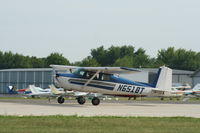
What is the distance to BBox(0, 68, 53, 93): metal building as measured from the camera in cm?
7738

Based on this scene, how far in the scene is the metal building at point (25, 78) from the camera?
254 feet

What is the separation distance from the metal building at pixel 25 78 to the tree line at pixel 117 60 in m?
23.0

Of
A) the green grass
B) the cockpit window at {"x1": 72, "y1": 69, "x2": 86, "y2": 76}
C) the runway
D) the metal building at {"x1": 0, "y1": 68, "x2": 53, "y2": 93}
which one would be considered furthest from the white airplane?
the metal building at {"x1": 0, "y1": 68, "x2": 53, "y2": 93}

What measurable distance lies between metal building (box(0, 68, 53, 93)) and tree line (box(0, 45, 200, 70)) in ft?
75.4

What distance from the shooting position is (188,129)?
43.7 ft

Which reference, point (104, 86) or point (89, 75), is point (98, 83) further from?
point (89, 75)

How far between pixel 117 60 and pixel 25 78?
38953 millimetres

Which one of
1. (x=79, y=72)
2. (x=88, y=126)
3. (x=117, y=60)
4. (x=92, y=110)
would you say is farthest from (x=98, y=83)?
(x=117, y=60)

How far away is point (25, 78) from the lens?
3152 inches

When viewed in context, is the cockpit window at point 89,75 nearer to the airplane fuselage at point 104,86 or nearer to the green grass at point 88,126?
the airplane fuselage at point 104,86

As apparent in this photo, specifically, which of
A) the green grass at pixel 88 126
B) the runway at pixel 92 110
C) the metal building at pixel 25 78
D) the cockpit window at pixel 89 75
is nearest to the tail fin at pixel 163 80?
the cockpit window at pixel 89 75

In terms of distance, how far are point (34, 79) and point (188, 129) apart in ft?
220

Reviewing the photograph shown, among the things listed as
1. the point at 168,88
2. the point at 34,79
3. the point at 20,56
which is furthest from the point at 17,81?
the point at 168,88

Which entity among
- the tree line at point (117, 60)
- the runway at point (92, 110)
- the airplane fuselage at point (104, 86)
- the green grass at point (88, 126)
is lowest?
the runway at point (92, 110)
